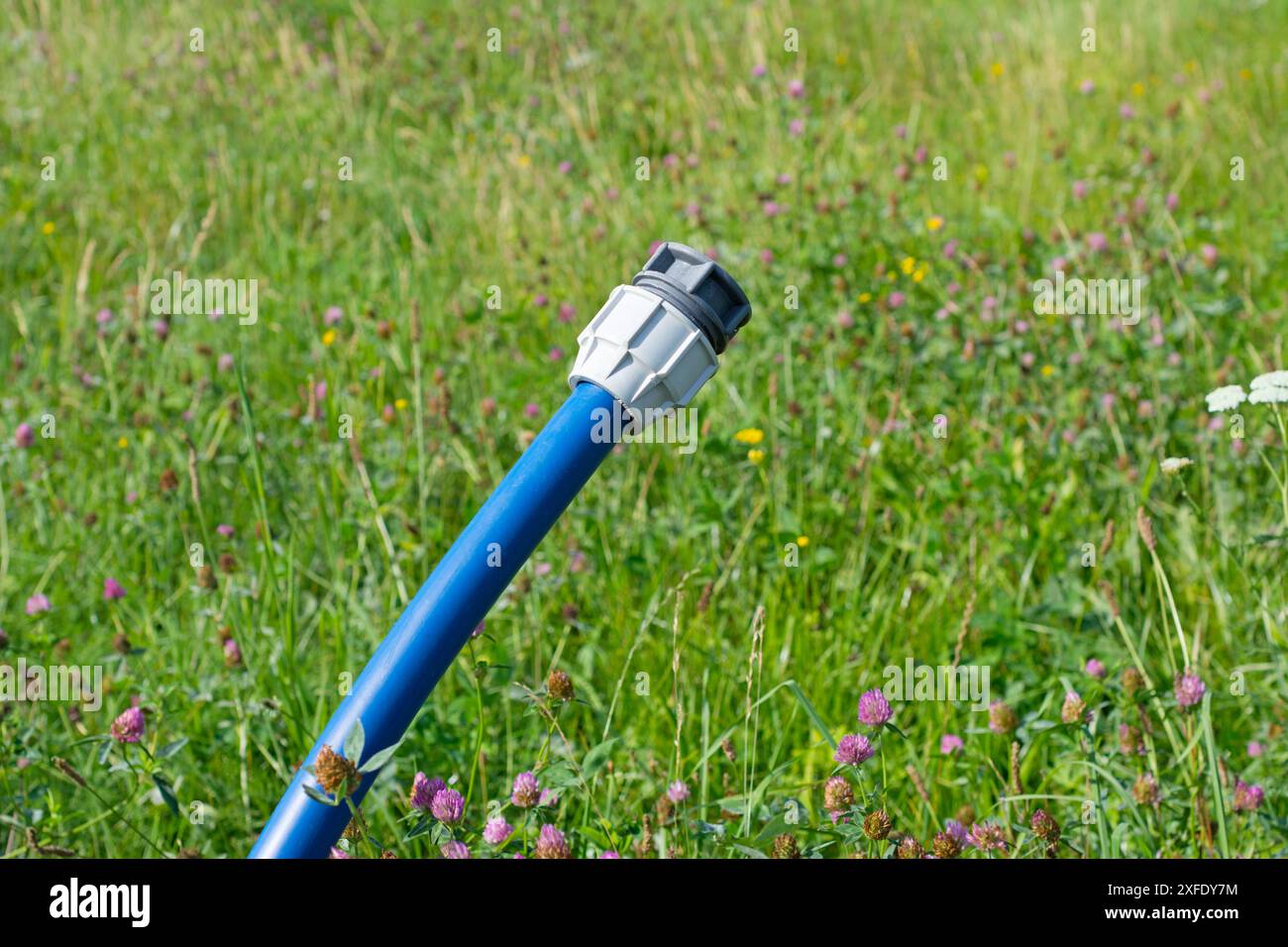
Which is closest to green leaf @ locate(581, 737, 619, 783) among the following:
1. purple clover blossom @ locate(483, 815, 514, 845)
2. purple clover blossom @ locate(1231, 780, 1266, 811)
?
purple clover blossom @ locate(483, 815, 514, 845)

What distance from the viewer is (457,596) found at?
3.01ft

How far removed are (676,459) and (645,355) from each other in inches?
74.6

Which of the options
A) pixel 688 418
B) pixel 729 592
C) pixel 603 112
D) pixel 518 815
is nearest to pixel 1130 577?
pixel 729 592

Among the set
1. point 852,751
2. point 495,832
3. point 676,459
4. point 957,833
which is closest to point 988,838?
point 957,833

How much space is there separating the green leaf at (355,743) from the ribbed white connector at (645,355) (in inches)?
12.8

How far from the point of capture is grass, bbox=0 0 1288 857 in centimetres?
191

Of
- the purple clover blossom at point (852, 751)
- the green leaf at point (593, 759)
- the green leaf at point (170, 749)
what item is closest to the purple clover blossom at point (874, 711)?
the purple clover blossom at point (852, 751)

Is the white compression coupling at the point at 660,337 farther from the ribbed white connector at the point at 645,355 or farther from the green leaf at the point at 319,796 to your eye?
the green leaf at the point at 319,796

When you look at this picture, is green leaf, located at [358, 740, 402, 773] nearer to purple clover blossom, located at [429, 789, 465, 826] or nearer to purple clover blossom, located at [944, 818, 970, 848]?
purple clover blossom, located at [429, 789, 465, 826]

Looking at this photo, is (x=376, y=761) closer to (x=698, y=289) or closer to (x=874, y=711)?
(x=698, y=289)

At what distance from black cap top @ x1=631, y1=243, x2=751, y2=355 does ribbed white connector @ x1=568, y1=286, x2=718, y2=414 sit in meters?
0.01

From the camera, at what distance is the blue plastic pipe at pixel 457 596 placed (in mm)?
920

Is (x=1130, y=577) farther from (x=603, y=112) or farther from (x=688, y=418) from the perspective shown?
(x=603, y=112)

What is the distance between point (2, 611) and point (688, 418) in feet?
5.11
